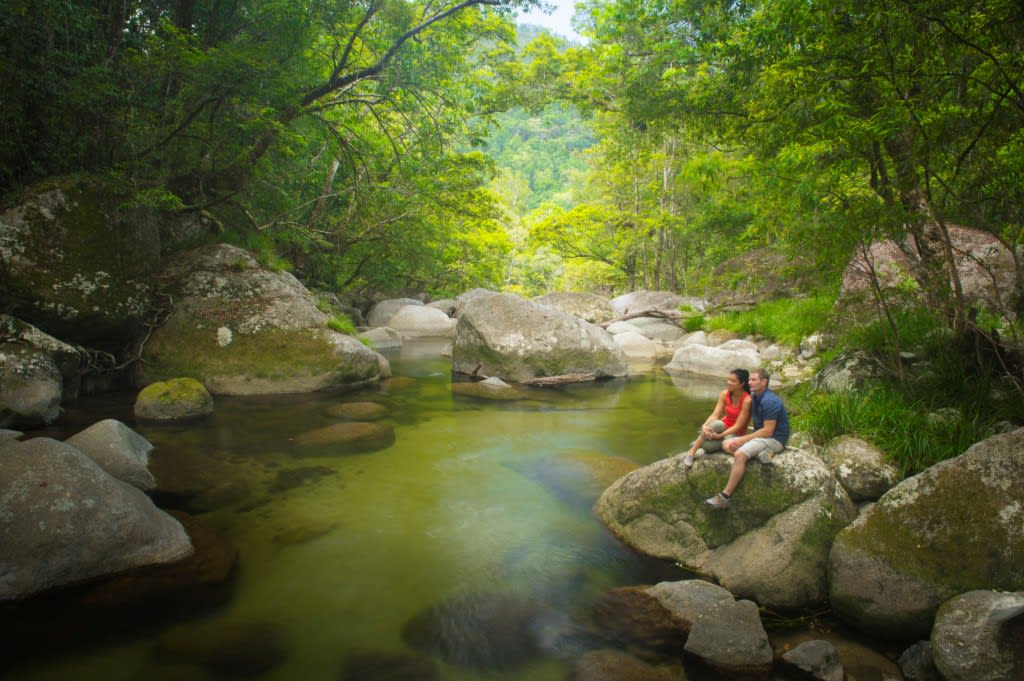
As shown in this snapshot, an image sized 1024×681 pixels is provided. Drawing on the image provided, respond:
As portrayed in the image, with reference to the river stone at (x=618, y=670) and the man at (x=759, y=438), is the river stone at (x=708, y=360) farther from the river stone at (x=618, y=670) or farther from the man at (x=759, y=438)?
the river stone at (x=618, y=670)

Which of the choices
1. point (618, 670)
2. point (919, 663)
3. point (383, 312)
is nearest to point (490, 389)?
point (618, 670)

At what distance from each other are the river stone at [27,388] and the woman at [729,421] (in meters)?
8.16

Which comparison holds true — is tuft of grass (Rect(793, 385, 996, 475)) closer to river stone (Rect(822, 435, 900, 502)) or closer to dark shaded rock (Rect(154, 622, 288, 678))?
river stone (Rect(822, 435, 900, 502))

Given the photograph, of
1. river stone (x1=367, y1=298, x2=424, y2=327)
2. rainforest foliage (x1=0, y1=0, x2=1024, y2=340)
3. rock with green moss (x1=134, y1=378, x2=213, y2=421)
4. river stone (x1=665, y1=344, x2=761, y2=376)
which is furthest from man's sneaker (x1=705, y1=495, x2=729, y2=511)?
river stone (x1=367, y1=298, x2=424, y2=327)

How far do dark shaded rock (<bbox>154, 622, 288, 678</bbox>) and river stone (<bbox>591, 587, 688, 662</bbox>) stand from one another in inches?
88.1

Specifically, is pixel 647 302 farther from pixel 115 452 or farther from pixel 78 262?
pixel 115 452

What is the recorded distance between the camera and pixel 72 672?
3473mm

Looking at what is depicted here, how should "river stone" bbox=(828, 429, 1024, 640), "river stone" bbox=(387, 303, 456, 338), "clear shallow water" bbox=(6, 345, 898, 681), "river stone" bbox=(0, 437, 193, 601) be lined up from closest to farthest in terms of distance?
"river stone" bbox=(828, 429, 1024, 640), "clear shallow water" bbox=(6, 345, 898, 681), "river stone" bbox=(0, 437, 193, 601), "river stone" bbox=(387, 303, 456, 338)

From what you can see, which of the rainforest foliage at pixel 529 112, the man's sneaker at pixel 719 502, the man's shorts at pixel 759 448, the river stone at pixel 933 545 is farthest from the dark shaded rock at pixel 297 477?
the rainforest foliage at pixel 529 112

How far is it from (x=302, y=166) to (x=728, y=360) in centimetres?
1175

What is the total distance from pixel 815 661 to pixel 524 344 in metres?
9.28

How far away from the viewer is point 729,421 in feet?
17.7

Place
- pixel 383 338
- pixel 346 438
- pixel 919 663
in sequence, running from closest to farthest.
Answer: pixel 919 663
pixel 346 438
pixel 383 338

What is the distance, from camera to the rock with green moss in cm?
847
